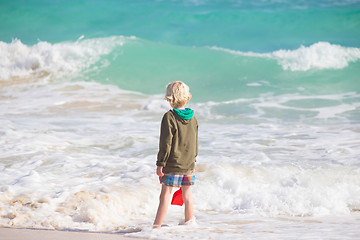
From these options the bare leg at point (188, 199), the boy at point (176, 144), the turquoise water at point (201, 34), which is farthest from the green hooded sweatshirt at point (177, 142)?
the turquoise water at point (201, 34)

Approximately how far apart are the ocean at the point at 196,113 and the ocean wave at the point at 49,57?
7 cm

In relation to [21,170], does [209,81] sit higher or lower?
higher

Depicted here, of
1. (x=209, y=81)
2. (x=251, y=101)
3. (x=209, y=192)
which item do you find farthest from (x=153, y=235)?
(x=209, y=81)

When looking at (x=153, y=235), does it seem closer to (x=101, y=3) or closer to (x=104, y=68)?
(x=104, y=68)

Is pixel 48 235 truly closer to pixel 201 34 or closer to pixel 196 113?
pixel 196 113

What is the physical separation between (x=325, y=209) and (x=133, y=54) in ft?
47.2

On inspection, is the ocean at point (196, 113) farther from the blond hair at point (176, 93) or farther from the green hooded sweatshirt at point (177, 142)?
the blond hair at point (176, 93)

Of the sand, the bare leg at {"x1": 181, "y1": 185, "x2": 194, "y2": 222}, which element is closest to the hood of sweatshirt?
the bare leg at {"x1": 181, "y1": 185, "x2": 194, "y2": 222}

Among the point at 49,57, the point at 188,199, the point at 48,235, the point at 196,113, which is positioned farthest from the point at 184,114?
the point at 49,57

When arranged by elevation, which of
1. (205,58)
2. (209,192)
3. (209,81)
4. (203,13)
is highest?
(203,13)

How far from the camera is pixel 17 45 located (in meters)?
17.0

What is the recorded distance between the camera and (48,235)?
300 centimetres

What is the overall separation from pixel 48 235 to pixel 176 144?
1029mm

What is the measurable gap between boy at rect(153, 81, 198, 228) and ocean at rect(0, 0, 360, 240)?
0.35m
